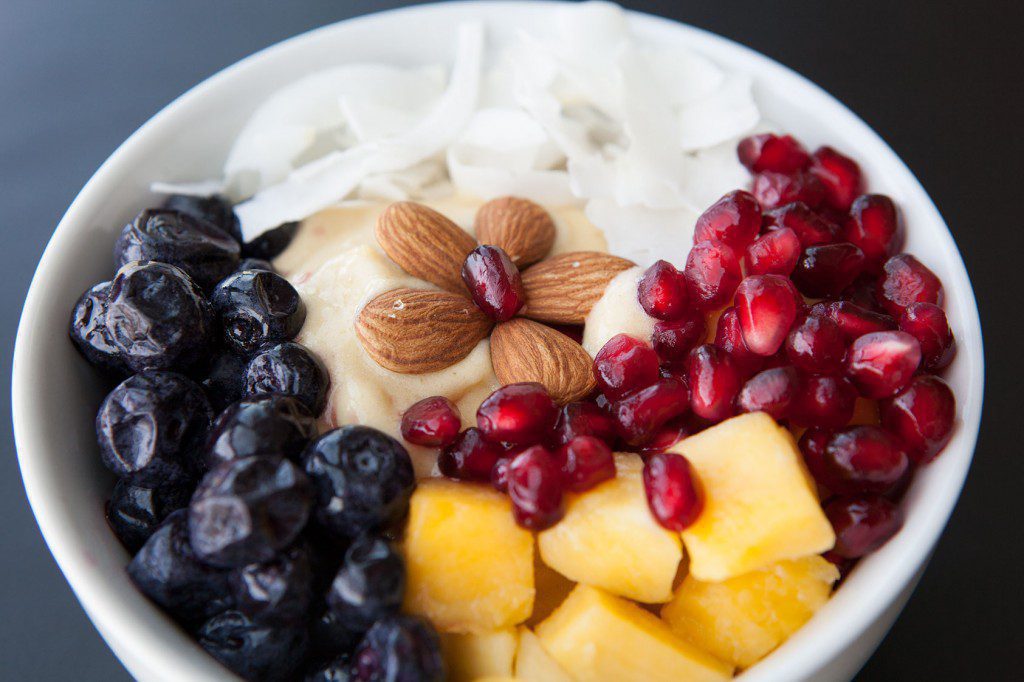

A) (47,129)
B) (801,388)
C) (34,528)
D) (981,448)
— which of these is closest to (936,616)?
(981,448)

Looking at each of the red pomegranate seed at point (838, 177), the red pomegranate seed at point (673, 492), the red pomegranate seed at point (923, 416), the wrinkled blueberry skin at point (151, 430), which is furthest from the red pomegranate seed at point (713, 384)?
the wrinkled blueberry skin at point (151, 430)

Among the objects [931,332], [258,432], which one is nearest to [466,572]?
[258,432]

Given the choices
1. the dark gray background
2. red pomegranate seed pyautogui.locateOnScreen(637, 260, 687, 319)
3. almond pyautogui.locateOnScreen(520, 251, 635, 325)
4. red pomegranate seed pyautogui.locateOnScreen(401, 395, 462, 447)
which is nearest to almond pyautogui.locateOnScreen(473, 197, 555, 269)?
almond pyautogui.locateOnScreen(520, 251, 635, 325)

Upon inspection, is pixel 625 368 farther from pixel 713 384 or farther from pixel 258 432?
pixel 258 432

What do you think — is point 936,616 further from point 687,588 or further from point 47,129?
point 47,129

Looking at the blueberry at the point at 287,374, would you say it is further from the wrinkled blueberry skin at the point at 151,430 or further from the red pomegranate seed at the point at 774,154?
the red pomegranate seed at the point at 774,154
